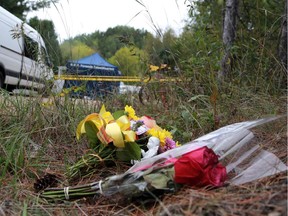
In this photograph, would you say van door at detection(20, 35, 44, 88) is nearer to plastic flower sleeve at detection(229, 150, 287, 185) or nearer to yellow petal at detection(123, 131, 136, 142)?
yellow petal at detection(123, 131, 136, 142)

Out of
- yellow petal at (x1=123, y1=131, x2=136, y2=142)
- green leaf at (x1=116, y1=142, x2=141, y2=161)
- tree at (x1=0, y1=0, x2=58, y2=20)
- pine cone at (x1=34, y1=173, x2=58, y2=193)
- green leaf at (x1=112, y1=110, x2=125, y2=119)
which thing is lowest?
pine cone at (x1=34, y1=173, x2=58, y2=193)

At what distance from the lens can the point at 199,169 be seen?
1261 mm

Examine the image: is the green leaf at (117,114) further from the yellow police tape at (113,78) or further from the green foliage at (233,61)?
the yellow police tape at (113,78)

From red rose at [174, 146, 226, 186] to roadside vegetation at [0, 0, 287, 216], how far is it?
36 mm

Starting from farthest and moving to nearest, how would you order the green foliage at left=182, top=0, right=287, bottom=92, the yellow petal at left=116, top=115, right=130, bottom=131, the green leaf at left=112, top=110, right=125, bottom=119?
1. the green foliage at left=182, top=0, right=287, bottom=92
2. the green leaf at left=112, top=110, right=125, bottom=119
3. the yellow petal at left=116, top=115, right=130, bottom=131

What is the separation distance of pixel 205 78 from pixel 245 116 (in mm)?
668

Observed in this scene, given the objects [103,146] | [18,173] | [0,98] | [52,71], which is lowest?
[18,173]

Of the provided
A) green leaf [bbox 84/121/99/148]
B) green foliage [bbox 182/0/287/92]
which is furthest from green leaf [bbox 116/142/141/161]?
green foliage [bbox 182/0/287/92]

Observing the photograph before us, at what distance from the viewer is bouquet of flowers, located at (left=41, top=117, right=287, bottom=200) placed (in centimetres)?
128

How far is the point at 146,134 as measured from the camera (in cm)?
193

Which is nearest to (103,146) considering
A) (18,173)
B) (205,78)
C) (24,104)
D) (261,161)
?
(18,173)

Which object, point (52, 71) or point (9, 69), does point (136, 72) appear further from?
point (9, 69)

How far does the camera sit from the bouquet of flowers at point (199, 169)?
4.19 feet

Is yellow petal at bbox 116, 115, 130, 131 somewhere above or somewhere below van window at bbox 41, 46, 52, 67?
below
